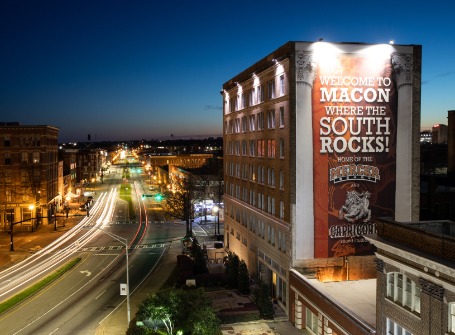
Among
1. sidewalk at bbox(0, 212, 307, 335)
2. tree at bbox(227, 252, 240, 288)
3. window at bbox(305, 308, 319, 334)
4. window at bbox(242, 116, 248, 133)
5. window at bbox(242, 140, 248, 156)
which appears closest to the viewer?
window at bbox(305, 308, 319, 334)

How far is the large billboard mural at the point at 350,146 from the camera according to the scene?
1475 inches

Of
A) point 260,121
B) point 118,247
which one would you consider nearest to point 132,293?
point 260,121

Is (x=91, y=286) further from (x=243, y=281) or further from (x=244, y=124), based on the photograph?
(x=244, y=124)

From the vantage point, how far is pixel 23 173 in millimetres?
83188

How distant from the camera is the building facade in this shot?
37312 millimetres

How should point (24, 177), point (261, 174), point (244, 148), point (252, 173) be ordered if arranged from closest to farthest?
point (261, 174) < point (252, 173) < point (244, 148) < point (24, 177)

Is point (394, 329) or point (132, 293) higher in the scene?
point (394, 329)

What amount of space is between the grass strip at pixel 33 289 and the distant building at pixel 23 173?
29851mm

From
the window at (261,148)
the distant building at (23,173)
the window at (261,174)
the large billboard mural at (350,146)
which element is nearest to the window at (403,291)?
the large billboard mural at (350,146)

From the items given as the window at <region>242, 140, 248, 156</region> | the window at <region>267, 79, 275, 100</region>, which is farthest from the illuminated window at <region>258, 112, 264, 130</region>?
the window at <region>242, 140, 248, 156</region>

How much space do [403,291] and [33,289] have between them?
1436 inches

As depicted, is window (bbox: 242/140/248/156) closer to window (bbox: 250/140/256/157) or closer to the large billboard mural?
window (bbox: 250/140/256/157)

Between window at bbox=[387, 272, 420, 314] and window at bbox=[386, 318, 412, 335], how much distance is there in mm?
1184

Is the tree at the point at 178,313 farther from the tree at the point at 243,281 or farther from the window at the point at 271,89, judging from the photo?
the window at the point at 271,89
